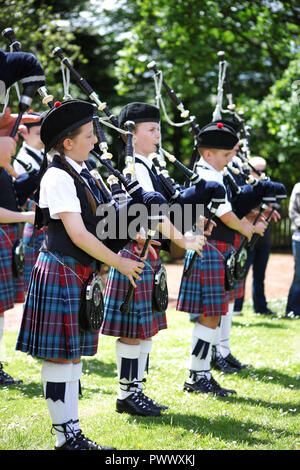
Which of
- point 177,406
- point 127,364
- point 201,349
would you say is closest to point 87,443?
point 127,364

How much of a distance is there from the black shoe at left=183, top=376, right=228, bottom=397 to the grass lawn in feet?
0.22

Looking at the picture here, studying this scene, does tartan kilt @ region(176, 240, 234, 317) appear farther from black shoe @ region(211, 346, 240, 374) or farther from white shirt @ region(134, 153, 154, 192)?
white shirt @ region(134, 153, 154, 192)

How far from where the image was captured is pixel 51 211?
2.63 meters

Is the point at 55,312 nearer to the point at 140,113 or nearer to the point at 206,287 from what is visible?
the point at 140,113

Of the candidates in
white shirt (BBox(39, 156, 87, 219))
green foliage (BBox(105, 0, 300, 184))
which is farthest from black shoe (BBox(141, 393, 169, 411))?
green foliage (BBox(105, 0, 300, 184))

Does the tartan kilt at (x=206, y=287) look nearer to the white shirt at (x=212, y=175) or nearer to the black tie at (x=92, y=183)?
the white shirt at (x=212, y=175)

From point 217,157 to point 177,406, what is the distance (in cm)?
158

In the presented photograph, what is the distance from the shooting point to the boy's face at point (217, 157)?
396cm

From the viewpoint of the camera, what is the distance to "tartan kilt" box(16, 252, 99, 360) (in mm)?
2691

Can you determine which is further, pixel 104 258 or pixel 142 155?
pixel 142 155

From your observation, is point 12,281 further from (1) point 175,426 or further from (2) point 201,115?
(2) point 201,115

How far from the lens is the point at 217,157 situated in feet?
13.0

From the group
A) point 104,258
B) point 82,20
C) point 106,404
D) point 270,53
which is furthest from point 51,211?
point 82,20

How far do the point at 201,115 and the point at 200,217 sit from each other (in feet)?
32.2
